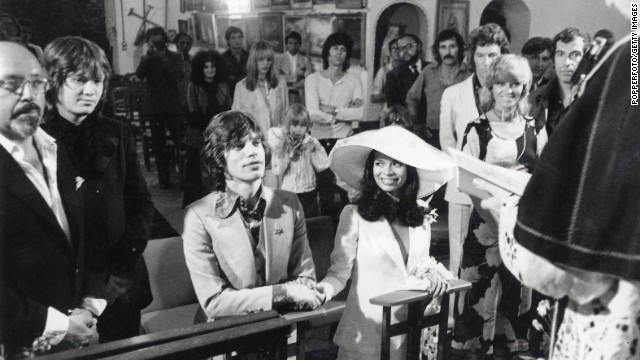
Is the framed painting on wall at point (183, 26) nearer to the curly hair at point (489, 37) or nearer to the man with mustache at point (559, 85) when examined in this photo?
the curly hair at point (489, 37)

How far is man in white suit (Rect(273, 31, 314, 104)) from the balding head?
116 inches

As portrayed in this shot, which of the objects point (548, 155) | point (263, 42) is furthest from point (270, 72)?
point (548, 155)

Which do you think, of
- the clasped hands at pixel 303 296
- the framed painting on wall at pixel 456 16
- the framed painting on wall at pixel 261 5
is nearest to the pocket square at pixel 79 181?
the clasped hands at pixel 303 296

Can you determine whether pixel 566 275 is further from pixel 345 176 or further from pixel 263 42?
pixel 263 42

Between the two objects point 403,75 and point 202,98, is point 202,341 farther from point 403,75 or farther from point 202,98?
point 403,75

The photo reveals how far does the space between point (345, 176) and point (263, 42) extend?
68.0 inches

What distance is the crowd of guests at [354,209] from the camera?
3.51 feet

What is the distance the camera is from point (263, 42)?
11.8 ft

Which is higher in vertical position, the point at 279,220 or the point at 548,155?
the point at 548,155

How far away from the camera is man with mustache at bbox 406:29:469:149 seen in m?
3.74

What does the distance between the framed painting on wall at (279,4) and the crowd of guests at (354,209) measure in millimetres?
506

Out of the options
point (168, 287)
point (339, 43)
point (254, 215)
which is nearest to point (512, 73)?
point (254, 215)

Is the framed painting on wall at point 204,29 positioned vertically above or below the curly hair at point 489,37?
above

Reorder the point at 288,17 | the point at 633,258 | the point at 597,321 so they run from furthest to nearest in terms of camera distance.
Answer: the point at 288,17
the point at 597,321
the point at 633,258
